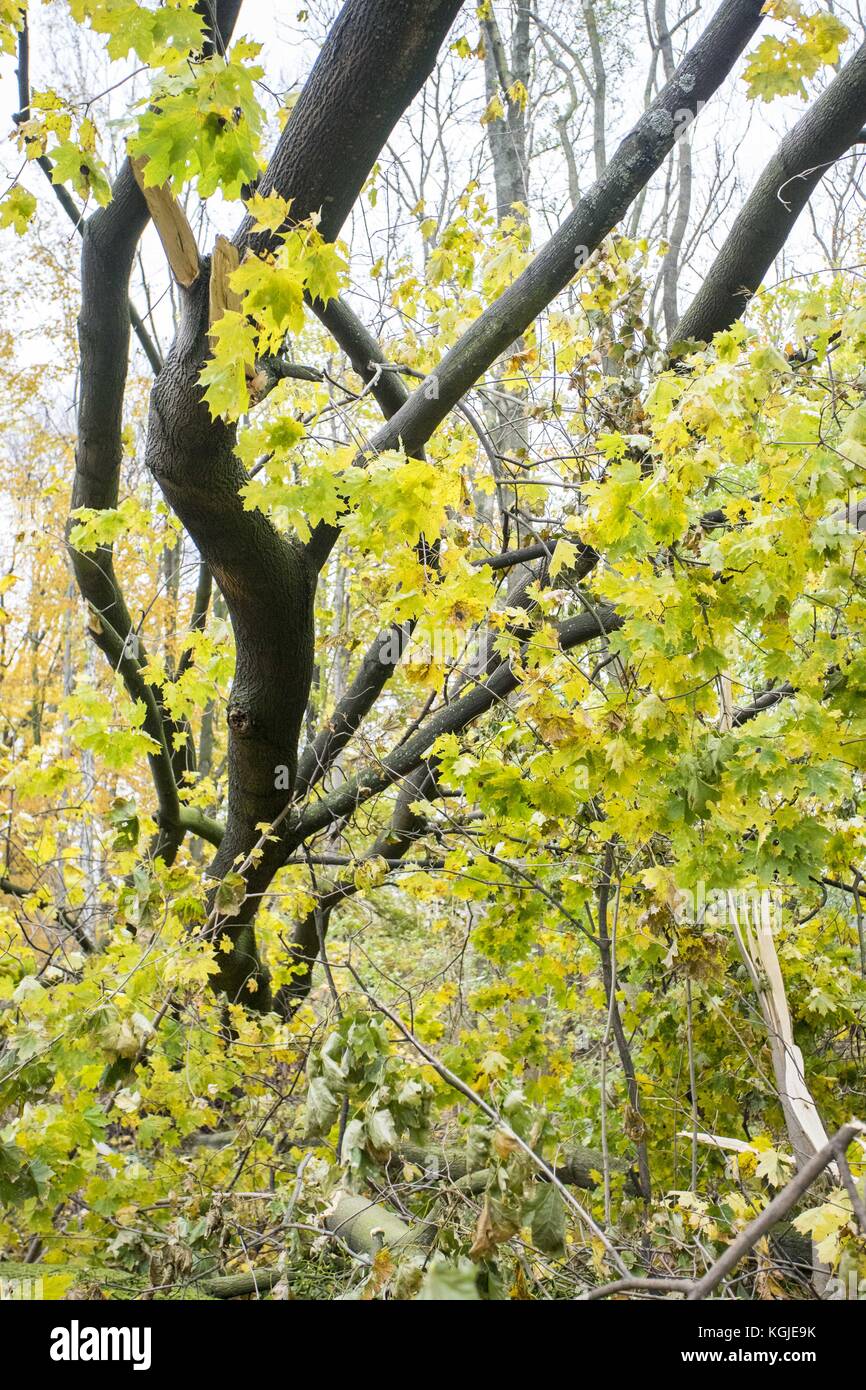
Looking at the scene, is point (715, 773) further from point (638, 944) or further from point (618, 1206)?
point (618, 1206)

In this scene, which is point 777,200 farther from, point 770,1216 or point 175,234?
point 770,1216

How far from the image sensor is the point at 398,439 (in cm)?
268

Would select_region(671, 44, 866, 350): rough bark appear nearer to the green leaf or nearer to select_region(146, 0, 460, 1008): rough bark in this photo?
select_region(146, 0, 460, 1008): rough bark

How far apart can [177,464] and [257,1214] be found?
2.83 meters

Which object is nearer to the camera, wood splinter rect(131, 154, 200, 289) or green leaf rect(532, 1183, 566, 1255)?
green leaf rect(532, 1183, 566, 1255)

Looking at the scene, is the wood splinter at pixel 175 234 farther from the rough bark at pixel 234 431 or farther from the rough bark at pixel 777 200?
the rough bark at pixel 777 200

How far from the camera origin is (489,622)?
275cm

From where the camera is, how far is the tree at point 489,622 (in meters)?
2.02

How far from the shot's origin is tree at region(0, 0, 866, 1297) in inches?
79.7

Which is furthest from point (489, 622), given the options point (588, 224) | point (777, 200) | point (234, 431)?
point (777, 200)

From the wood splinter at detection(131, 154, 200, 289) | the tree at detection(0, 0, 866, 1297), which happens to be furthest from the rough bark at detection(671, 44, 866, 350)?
the wood splinter at detection(131, 154, 200, 289)

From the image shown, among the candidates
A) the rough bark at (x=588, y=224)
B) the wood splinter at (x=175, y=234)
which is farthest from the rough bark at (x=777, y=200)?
the wood splinter at (x=175, y=234)
